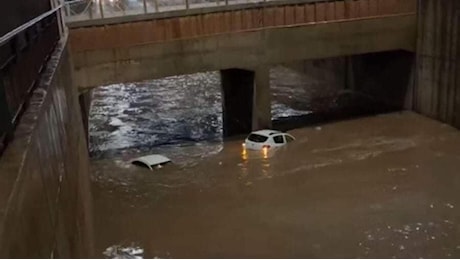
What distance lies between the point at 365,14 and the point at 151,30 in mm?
7188

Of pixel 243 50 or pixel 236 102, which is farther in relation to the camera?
pixel 236 102

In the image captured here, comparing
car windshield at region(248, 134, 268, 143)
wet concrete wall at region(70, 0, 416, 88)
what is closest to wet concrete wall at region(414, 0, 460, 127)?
wet concrete wall at region(70, 0, 416, 88)

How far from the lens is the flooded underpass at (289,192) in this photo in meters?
11.8

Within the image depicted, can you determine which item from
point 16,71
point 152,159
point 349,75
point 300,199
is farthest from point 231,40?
point 16,71

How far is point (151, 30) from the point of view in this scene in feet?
55.2

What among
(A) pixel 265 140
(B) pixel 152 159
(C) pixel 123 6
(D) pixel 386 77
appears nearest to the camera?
(B) pixel 152 159

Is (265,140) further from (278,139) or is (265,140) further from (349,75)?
(349,75)

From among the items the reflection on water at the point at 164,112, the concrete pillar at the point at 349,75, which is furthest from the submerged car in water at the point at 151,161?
the concrete pillar at the point at 349,75

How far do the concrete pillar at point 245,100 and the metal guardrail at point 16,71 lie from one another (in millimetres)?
11235

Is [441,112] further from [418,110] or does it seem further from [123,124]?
[123,124]

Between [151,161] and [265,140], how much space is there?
350 centimetres

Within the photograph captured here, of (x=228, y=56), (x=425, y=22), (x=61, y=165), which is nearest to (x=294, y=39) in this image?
(x=228, y=56)

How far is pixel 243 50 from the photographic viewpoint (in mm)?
18047

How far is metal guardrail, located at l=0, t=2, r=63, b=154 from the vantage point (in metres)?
4.42
